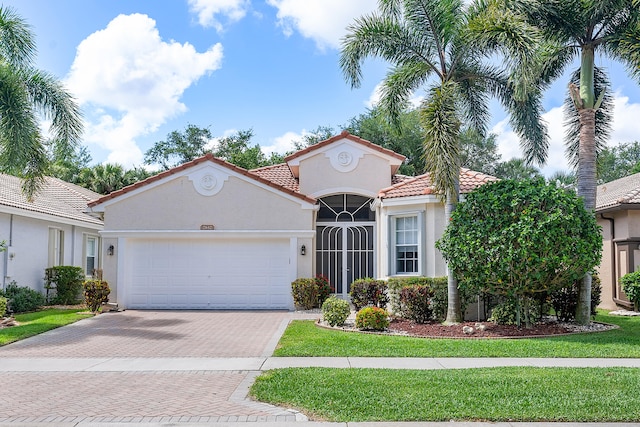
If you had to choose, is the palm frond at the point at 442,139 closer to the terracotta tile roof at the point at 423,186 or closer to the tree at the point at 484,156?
the terracotta tile roof at the point at 423,186

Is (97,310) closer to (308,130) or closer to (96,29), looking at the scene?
(96,29)

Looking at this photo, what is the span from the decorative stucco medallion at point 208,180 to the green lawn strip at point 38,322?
501 centimetres

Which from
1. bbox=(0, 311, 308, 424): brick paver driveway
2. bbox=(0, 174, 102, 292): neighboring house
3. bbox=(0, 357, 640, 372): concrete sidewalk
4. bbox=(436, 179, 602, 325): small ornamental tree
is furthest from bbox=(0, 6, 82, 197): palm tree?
bbox=(436, 179, 602, 325): small ornamental tree

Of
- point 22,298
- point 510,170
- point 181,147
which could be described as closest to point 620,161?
point 510,170

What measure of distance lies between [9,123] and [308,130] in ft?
91.7

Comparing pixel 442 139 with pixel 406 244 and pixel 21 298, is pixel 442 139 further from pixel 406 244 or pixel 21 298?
pixel 21 298

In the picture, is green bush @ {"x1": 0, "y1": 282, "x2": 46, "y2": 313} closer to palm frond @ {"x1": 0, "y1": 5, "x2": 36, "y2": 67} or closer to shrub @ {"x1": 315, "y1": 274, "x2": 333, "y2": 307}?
palm frond @ {"x1": 0, "y1": 5, "x2": 36, "y2": 67}

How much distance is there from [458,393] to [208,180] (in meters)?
12.6

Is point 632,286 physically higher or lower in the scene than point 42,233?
lower

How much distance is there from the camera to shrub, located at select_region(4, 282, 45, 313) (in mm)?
17781

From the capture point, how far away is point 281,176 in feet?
73.2

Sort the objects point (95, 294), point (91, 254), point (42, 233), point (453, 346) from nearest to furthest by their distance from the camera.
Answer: point (453, 346) < point (95, 294) < point (42, 233) < point (91, 254)

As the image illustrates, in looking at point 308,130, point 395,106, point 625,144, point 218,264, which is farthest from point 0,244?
point 625,144

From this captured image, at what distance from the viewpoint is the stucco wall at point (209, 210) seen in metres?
18.3
